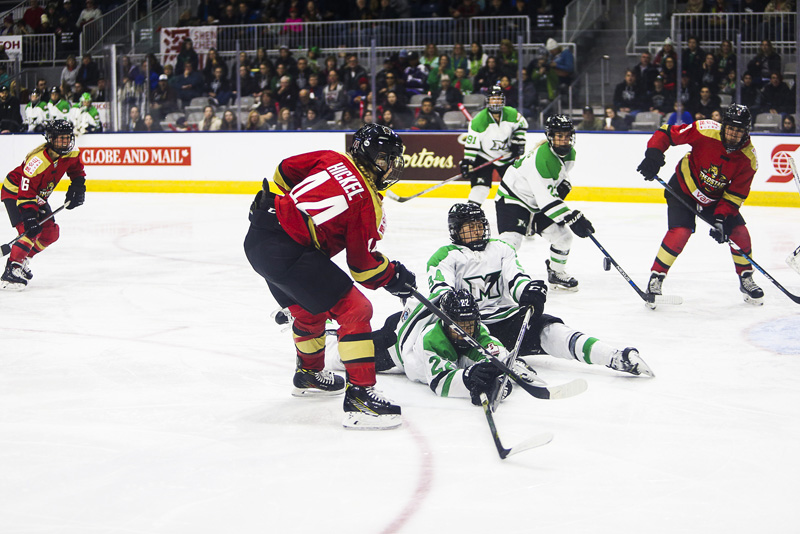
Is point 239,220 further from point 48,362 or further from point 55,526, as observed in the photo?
point 55,526

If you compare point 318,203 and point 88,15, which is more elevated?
point 88,15

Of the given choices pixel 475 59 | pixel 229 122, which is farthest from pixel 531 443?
pixel 229 122

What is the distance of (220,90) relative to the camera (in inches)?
466

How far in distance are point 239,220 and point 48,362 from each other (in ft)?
16.7

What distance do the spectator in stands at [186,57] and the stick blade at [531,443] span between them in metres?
10.1

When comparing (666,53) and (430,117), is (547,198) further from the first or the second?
(430,117)

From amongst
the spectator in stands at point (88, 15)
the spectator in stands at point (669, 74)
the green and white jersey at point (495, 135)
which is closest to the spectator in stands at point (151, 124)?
the spectator in stands at point (88, 15)

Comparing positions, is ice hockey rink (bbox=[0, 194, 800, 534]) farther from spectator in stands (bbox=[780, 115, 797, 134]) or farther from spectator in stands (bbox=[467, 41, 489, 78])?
spectator in stands (bbox=[467, 41, 489, 78])

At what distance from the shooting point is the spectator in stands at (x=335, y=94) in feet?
37.0

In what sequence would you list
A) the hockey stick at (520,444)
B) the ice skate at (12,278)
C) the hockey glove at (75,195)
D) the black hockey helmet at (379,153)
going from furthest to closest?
the hockey glove at (75,195) < the ice skate at (12,278) < the black hockey helmet at (379,153) < the hockey stick at (520,444)

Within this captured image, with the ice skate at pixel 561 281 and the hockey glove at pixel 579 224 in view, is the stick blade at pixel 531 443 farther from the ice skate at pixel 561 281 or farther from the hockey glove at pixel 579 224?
the ice skate at pixel 561 281

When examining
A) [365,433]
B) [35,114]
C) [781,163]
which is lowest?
[365,433]

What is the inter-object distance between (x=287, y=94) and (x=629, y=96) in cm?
397

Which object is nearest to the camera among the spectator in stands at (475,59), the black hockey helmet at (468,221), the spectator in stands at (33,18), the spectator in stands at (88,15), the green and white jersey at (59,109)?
the black hockey helmet at (468,221)
